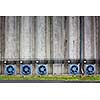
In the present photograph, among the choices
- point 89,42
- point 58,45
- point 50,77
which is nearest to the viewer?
point 50,77

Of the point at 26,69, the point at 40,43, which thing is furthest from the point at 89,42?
the point at 26,69

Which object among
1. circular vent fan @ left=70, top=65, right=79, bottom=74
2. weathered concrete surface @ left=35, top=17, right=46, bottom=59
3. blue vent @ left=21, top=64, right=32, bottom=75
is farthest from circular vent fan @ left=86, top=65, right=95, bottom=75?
blue vent @ left=21, top=64, right=32, bottom=75

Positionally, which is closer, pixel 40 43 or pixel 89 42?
pixel 40 43

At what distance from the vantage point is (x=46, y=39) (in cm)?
1257

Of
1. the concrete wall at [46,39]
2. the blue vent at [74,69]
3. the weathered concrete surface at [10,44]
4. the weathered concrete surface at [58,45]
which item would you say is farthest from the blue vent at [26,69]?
the blue vent at [74,69]

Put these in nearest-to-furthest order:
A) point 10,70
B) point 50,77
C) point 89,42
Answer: point 50,77
point 10,70
point 89,42

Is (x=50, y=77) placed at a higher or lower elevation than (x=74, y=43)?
lower

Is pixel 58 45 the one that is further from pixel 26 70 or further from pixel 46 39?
pixel 26 70

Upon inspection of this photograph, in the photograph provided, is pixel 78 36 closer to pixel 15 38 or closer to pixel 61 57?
pixel 61 57

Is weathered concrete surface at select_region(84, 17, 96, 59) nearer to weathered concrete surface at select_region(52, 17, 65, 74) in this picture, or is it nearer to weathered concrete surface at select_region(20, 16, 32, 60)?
weathered concrete surface at select_region(52, 17, 65, 74)

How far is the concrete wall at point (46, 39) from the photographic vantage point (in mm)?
12523

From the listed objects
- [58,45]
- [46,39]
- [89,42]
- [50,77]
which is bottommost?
[50,77]

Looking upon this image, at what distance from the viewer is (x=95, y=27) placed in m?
12.7

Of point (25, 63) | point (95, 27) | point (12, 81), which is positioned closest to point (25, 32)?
point (25, 63)
